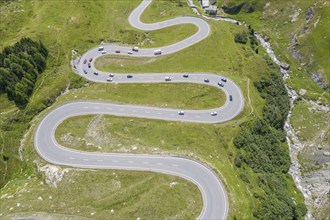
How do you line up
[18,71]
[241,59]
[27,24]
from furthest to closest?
[27,24]
[241,59]
[18,71]

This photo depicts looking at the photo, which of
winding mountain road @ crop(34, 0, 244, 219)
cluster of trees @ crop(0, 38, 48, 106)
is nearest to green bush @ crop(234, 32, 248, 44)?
winding mountain road @ crop(34, 0, 244, 219)

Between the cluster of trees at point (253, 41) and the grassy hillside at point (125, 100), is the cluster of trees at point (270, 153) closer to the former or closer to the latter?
the grassy hillside at point (125, 100)

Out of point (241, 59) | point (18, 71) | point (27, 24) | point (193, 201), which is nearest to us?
point (193, 201)

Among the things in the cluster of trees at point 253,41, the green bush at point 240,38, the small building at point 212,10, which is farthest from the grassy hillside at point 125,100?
the small building at point 212,10

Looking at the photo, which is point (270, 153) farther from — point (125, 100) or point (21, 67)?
point (21, 67)

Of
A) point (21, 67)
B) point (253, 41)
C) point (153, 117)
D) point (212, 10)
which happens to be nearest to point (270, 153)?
point (153, 117)

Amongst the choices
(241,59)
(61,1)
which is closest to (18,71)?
(61,1)

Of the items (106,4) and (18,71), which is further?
(106,4)

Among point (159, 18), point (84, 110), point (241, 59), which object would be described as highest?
point (159, 18)

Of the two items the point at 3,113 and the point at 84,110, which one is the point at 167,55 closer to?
the point at 84,110
